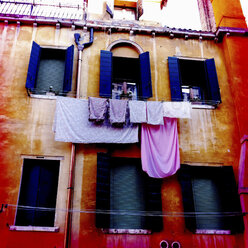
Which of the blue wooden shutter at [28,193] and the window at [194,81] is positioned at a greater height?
the window at [194,81]

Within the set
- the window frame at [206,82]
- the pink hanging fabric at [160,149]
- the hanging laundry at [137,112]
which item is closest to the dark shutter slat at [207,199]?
the pink hanging fabric at [160,149]

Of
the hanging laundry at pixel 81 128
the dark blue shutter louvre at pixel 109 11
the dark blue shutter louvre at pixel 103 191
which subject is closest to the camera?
the dark blue shutter louvre at pixel 103 191

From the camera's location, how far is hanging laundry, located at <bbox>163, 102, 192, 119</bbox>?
9172 millimetres

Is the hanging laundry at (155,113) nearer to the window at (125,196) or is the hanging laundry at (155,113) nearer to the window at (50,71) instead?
the window at (125,196)

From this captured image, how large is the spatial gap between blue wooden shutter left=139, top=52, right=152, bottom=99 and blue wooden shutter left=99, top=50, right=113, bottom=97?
1.12 m

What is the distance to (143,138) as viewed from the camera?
9039 millimetres

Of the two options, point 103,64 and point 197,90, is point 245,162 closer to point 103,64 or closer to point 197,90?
point 197,90

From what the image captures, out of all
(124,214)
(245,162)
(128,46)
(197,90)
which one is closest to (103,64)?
(128,46)

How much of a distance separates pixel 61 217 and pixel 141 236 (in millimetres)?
2317

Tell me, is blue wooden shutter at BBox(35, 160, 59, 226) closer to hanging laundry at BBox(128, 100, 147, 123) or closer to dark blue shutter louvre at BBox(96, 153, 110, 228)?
dark blue shutter louvre at BBox(96, 153, 110, 228)

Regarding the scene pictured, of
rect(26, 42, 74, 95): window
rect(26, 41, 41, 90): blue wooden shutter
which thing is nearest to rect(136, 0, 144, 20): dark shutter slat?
rect(26, 42, 74, 95): window

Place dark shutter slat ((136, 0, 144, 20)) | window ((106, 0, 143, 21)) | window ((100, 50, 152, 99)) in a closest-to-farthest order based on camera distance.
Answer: window ((100, 50, 152, 99))
dark shutter slat ((136, 0, 144, 20))
window ((106, 0, 143, 21))

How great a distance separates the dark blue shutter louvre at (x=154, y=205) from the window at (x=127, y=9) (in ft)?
25.2

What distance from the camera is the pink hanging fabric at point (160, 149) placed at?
868cm
